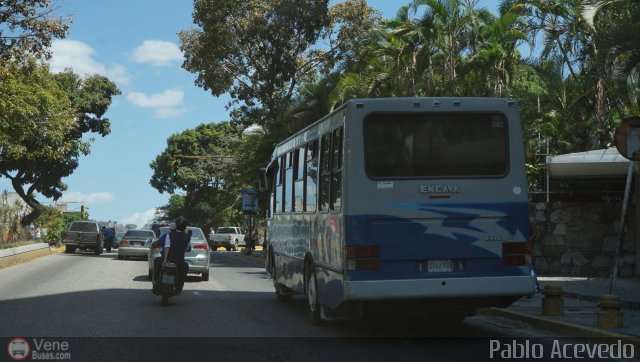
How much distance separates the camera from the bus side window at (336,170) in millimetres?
10477

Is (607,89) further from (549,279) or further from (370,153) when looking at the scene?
(370,153)

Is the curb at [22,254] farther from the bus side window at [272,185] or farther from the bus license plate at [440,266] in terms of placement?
the bus license plate at [440,266]

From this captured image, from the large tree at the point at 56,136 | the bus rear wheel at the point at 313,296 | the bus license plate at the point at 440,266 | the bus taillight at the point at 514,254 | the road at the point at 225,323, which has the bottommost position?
the road at the point at 225,323

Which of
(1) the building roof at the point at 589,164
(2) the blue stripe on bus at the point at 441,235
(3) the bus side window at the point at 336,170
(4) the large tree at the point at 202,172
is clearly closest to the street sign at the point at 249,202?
(1) the building roof at the point at 589,164

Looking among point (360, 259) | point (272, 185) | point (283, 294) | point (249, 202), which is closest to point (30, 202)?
point (249, 202)

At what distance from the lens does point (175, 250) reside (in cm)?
1499

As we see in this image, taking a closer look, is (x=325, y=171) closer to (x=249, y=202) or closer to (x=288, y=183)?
(x=288, y=183)

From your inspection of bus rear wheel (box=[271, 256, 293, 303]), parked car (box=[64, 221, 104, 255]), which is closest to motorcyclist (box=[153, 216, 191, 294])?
bus rear wheel (box=[271, 256, 293, 303])

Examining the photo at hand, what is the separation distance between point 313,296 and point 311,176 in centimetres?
192

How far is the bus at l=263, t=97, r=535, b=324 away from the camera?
391 inches

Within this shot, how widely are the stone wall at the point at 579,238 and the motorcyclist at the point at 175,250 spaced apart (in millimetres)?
12590

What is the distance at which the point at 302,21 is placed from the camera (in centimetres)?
3994

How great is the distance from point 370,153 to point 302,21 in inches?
1213

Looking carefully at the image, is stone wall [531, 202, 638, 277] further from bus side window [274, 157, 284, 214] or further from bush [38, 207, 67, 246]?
bush [38, 207, 67, 246]
